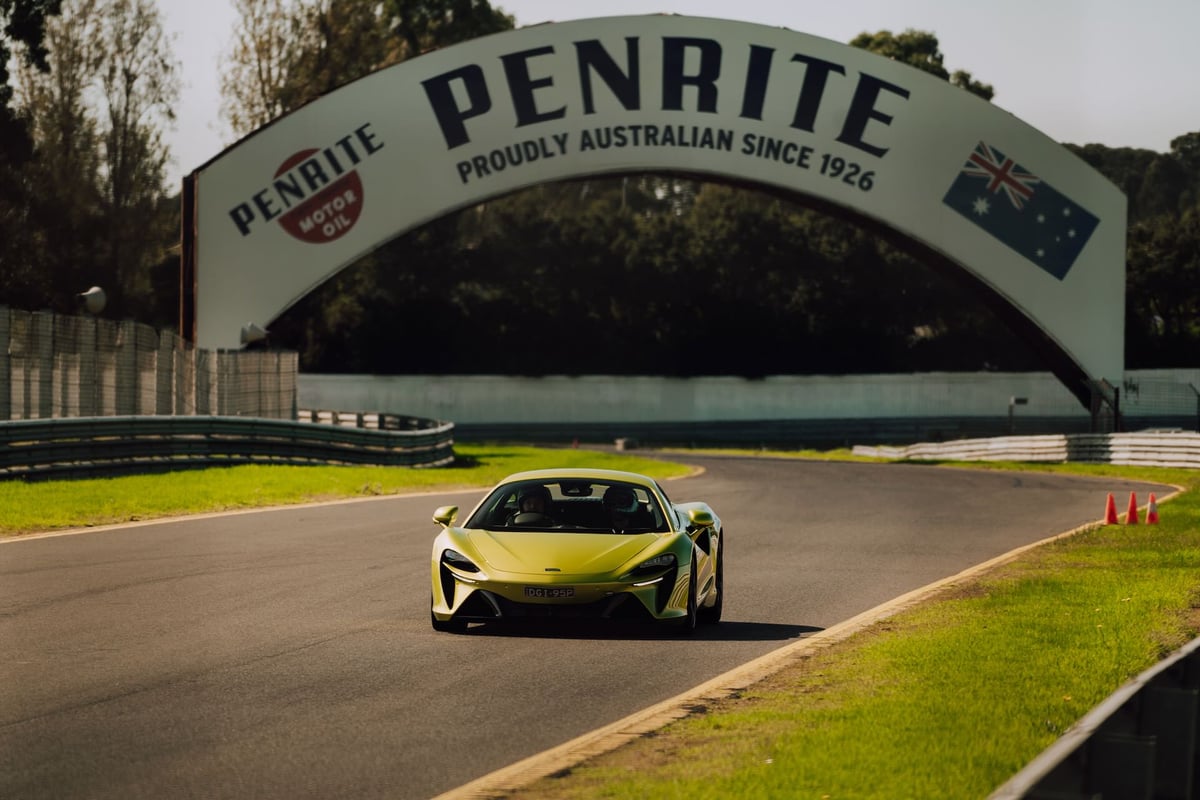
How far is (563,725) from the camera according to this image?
8.63 m

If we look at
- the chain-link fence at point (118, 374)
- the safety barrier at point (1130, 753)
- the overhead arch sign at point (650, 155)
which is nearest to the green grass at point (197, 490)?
the chain-link fence at point (118, 374)

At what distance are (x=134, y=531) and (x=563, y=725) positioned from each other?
12.5 meters

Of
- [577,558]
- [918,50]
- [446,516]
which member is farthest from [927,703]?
[918,50]

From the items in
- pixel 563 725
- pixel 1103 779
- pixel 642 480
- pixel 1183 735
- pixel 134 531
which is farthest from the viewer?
pixel 134 531

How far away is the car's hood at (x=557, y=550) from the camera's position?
1183 centimetres

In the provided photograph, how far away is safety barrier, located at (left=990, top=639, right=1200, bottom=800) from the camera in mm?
5172

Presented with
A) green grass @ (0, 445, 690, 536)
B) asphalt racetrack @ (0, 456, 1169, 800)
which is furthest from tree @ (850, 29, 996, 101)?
asphalt racetrack @ (0, 456, 1169, 800)

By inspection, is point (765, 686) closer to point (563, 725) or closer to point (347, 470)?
point (563, 725)

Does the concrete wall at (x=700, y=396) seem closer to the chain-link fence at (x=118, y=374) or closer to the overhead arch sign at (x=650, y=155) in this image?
the overhead arch sign at (x=650, y=155)

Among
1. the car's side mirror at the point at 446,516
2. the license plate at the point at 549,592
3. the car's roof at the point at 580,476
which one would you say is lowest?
the license plate at the point at 549,592

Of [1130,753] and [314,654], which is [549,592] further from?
[1130,753]

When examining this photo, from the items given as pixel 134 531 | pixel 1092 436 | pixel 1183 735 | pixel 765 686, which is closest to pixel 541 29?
pixel 1092 436

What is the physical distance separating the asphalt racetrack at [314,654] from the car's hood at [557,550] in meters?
0.53

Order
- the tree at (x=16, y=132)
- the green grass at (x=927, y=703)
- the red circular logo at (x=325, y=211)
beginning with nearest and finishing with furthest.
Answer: the green grass at (x=927, y=703) < the red circular logo at (x=325, y=211) < the tree at (x=16, y=132)
